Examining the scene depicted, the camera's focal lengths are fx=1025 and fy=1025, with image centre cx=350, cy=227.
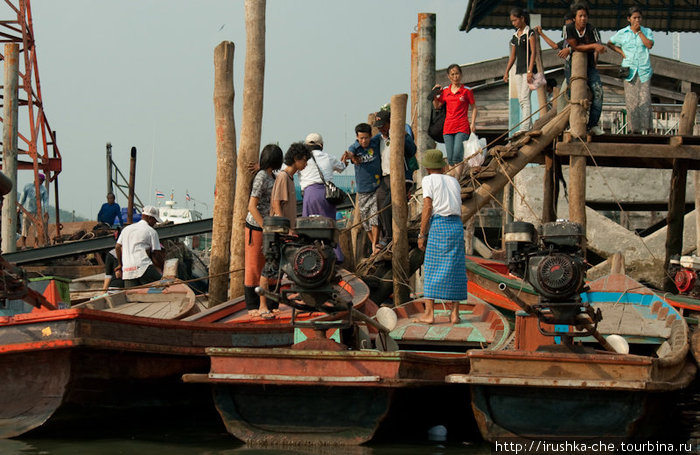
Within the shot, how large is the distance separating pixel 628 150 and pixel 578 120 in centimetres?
79

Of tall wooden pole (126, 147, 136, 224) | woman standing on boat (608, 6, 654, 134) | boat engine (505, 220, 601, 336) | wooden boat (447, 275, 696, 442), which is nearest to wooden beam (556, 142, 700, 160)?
woman standing on boat (608, 6, 654, 134)

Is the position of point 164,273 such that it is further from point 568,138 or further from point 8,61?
point 8,61

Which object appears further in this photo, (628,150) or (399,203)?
(628,150)

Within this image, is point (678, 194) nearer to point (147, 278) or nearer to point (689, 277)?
point (689, 277)

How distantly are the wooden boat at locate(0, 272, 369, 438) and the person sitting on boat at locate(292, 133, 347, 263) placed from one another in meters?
2.37

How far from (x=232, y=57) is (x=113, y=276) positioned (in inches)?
148

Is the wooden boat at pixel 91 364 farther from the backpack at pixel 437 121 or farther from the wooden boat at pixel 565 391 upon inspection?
the backpack at pixel 437 121

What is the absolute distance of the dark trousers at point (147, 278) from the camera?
12102 mm

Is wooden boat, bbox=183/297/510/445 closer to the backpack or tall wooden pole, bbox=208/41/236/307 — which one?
tall wooden pole, bbox=208/41/236/307

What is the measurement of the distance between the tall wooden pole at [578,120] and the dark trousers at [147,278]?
4.98 metres

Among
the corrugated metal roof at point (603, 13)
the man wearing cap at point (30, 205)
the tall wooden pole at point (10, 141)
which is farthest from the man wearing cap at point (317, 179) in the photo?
the man wearing cap at point (30, 205)

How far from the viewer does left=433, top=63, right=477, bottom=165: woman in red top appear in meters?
13.0

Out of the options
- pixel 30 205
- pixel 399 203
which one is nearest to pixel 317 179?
pixel 399 203

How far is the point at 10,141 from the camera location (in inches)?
810
